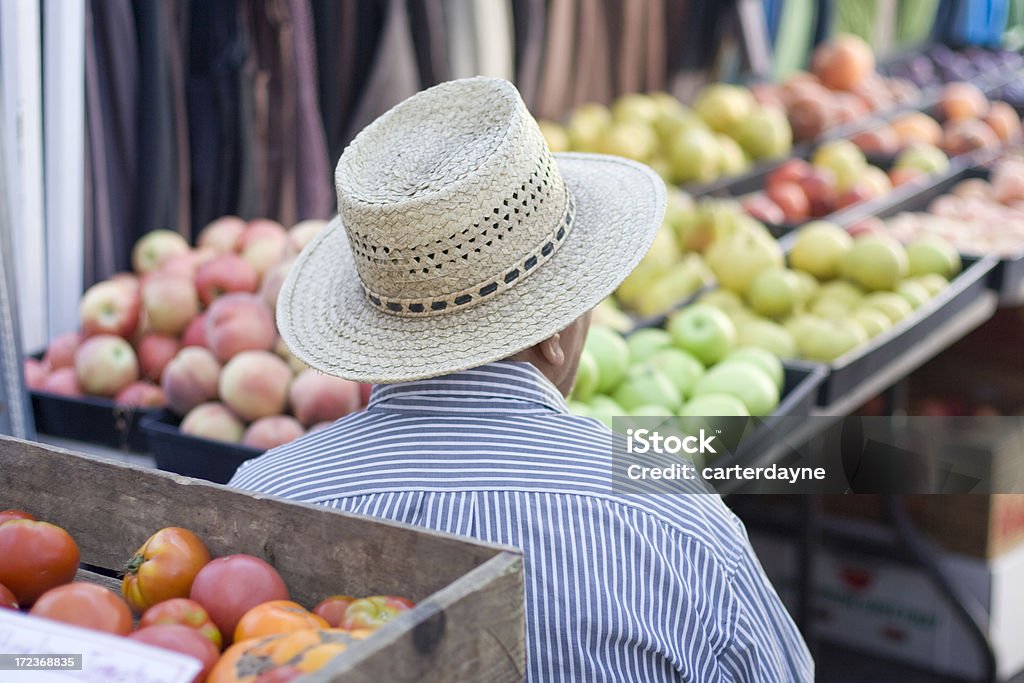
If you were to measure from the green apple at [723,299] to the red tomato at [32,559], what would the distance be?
2.17 meters

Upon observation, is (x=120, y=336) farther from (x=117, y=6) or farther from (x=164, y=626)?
(x=164, y=626)

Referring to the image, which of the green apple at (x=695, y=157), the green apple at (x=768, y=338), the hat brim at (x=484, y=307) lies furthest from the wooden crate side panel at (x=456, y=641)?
the green apple at (x=695, y=157)

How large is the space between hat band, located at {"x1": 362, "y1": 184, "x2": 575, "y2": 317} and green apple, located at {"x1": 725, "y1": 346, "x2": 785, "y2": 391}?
110cm

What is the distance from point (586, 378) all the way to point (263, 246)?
90 cm

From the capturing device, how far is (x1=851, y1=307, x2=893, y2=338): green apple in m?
2.95

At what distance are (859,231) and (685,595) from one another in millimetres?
2427

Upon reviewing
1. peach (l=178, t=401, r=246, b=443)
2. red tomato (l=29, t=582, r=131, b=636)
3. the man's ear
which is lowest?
peach (l=178, t=401, r=246, b=443)

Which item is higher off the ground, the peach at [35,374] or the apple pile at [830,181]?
the apple pile at [830,181]

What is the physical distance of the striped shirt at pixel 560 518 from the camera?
1.36 m

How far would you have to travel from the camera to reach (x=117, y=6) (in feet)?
9.42

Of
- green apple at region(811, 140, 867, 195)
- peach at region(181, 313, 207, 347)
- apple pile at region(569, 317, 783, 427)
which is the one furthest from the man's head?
green apple at region(811, 140, 867, 195)

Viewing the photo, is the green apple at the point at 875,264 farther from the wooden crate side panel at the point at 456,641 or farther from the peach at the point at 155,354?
the wooden crate side panel at the point at 456,641

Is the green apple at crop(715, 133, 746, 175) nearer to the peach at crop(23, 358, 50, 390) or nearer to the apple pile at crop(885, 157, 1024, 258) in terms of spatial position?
the apple pile at crop(885, 157, 1024, 258)

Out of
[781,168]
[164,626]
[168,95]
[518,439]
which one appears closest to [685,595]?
[518,439]
